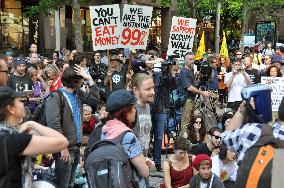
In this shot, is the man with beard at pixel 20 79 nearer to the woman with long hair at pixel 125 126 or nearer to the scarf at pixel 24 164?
the woman with long hair at pixel 125 126

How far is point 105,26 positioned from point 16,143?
21.9 ft

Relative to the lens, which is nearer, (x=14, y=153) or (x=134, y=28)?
(x=14, y=153)

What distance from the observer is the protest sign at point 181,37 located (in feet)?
36.6

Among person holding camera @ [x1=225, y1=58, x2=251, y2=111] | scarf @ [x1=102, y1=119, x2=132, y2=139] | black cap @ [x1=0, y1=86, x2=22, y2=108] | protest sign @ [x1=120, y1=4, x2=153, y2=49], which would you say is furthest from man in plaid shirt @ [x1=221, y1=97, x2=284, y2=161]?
person holding camera @ [x1=225, y1=58, x2=251, y2=111]

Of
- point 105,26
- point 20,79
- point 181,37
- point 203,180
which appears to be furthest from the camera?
point 181,37

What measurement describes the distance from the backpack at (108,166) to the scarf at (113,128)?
0.10 metres

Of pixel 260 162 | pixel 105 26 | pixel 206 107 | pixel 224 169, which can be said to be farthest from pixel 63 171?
pixel 206 107

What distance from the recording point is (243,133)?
3.71 metres

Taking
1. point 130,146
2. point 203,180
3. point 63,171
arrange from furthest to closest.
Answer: point 203,180
point 63,171
point 130,146

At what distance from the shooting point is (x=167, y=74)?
8.59 m

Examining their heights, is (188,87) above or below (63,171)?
above

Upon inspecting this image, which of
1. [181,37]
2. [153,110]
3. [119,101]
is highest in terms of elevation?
[181,37]

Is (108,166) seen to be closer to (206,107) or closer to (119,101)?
(119,101)

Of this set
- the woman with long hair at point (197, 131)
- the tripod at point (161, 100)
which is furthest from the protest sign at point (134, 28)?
the woman with long hair at point (197, 131)
